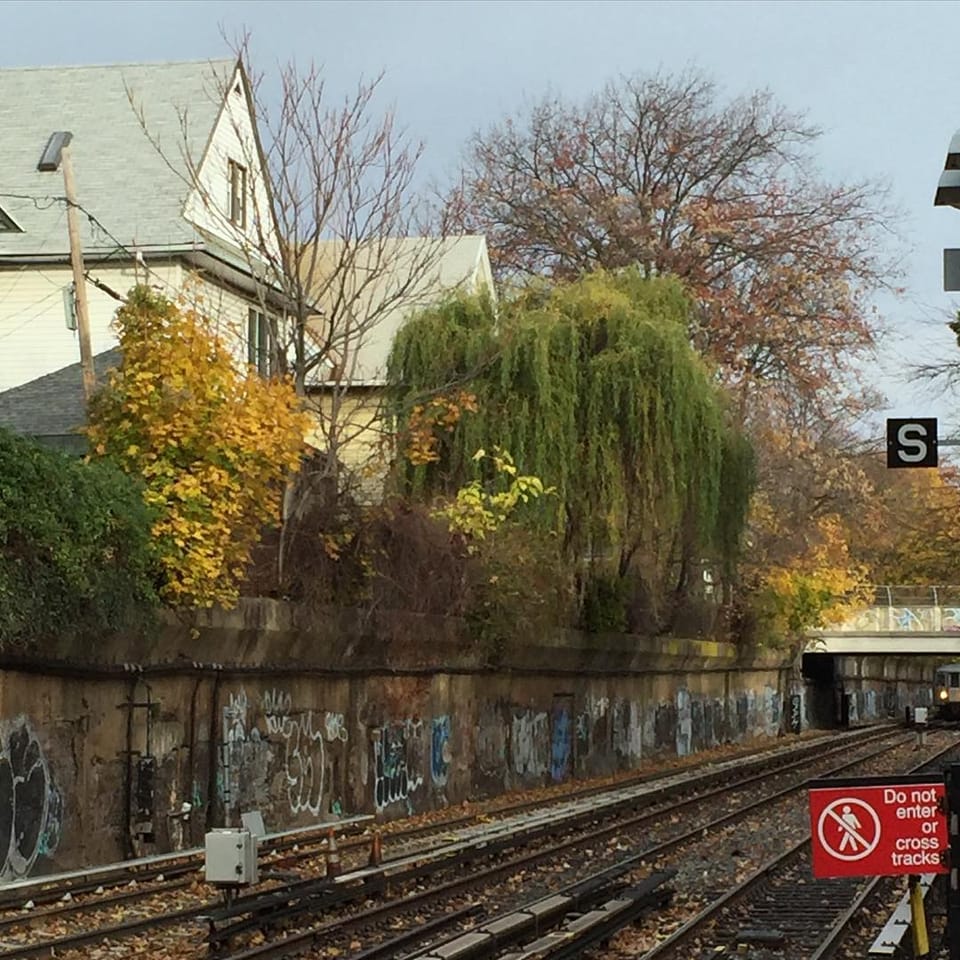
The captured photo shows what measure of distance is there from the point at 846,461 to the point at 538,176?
11.2 m

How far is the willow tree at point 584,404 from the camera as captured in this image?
31.1 meters

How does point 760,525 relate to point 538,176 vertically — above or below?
below

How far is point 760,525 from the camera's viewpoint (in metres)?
47.2

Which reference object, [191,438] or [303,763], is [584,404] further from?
[191,438]

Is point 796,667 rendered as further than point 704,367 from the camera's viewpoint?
Yes

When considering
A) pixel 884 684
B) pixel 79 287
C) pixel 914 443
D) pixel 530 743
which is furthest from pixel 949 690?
pixel 914 443

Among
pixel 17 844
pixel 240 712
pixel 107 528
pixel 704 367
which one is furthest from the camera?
pixel 704 367

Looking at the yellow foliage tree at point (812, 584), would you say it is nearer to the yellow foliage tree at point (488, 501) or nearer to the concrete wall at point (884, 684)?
the concrete wall at point (884, 684)

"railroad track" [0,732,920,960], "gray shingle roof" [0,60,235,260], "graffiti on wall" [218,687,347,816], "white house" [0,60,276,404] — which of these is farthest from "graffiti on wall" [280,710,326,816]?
"gray shingle roof" [0,60,235,260]

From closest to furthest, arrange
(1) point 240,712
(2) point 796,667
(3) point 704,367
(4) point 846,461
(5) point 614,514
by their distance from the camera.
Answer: (1) point 240,712
(5) point 614,514
(3) point 704,367
(4) point 846,461
(2) point 796,667

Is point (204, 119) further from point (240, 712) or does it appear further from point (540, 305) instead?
point (240, 712)

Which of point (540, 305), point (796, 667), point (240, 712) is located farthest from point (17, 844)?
point (796, 667)

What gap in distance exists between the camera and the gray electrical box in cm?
1279

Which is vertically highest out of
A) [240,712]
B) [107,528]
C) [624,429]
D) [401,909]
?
[624,429]
